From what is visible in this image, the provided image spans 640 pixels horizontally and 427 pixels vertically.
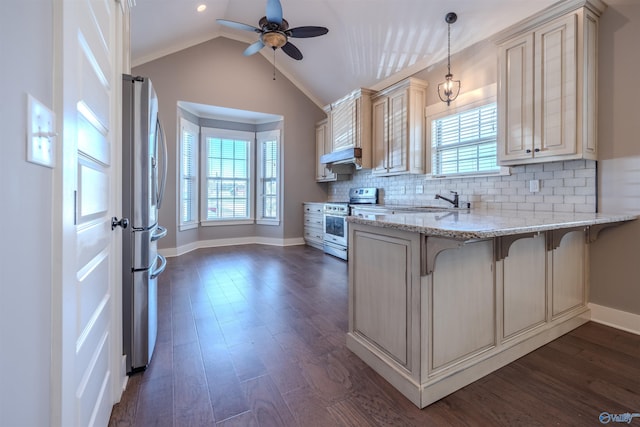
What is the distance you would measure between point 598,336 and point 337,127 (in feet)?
14.3

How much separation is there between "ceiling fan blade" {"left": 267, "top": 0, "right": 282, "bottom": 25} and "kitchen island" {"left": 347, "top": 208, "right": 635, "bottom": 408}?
7.95 ft

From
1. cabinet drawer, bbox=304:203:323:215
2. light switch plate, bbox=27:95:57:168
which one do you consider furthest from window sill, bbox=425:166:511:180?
light switch plate, bbox=27:95:57:168

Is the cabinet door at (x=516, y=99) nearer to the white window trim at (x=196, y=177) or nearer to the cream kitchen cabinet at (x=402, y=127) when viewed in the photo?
the cream kitchen cabinet at (x=402, y=127)

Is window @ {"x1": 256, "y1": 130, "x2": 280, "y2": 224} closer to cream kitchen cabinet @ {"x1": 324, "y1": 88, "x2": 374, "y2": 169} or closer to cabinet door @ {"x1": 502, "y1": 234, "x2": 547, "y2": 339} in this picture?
cream kitchen cabinet @ {"x1": 324, "y1": 88, "x2": 374, "y2": 169}

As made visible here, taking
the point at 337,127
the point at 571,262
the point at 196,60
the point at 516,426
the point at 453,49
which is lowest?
the point at 516,426

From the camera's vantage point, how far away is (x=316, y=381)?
1646 mm

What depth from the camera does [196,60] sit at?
5090 mm

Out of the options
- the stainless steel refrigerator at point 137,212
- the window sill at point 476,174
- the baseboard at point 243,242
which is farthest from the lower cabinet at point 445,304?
the baseboard at point 243,242

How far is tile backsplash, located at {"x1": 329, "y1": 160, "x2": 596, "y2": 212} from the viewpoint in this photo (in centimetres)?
246

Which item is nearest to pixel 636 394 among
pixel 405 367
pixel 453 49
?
pixel 405 367

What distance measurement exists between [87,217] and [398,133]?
12.5ft

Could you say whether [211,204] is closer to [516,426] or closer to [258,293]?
[258,293]

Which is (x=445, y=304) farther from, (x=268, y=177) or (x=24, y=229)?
(x=268, y=177)

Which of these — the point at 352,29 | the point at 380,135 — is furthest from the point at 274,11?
the point at 380,135
